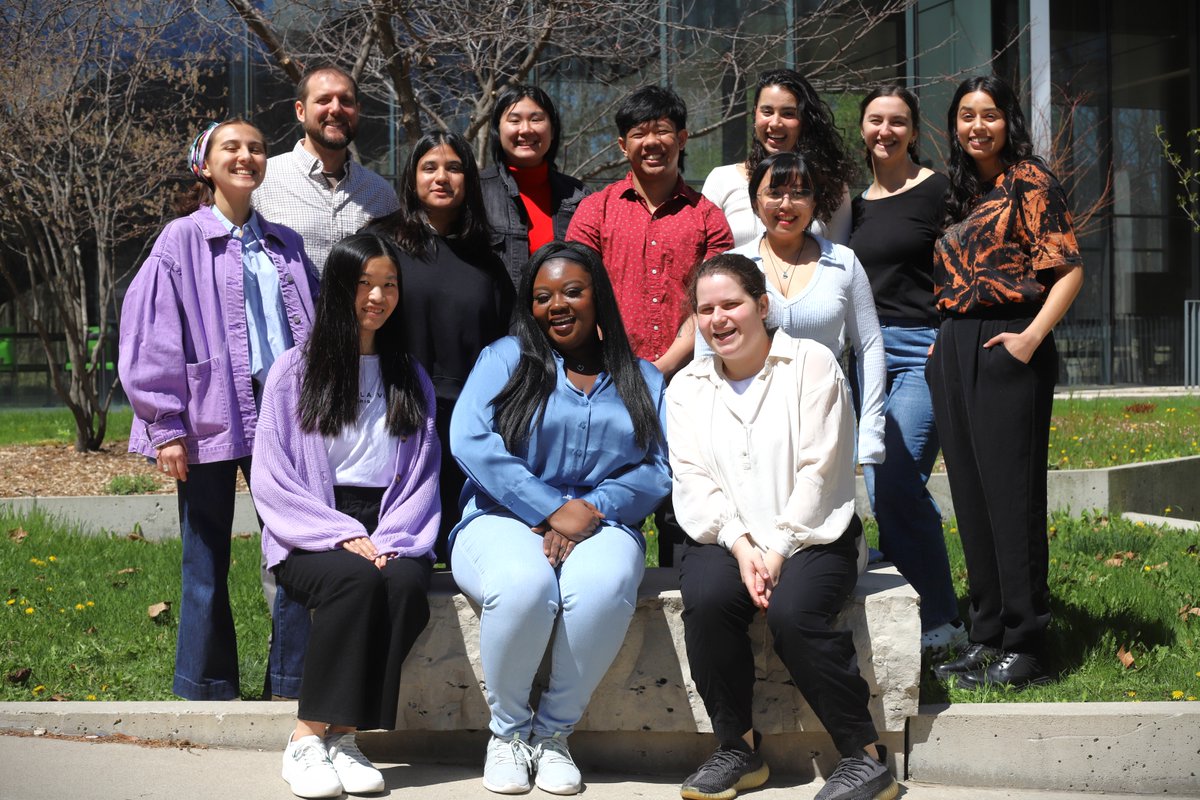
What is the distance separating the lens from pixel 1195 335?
20438mm

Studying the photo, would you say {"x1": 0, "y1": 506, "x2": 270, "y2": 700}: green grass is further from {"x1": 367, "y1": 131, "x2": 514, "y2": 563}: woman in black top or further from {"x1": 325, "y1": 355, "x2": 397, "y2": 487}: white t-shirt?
{"x1": 367, "y1": 131, "x2": 514, "y2": 563}: woman in black top

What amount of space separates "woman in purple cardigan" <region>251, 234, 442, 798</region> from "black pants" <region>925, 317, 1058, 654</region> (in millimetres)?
1903

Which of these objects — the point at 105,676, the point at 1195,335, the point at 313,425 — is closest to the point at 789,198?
the point at 313,425

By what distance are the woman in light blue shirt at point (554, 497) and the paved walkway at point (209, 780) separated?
215 millimetres

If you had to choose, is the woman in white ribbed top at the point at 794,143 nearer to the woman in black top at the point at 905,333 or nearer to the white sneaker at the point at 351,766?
the woman in black top at the point at 905,333

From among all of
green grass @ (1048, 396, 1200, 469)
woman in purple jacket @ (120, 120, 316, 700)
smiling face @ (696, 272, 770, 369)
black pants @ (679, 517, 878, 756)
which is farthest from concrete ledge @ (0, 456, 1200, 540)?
black pants @ (679, 517, 878, 756)

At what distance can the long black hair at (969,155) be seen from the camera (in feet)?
14.8

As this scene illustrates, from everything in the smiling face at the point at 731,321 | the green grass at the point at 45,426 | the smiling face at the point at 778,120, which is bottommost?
the green grass at the point at 45,426

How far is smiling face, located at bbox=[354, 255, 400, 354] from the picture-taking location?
4.30 meters

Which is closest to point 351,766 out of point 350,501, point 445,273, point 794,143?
point 350,501

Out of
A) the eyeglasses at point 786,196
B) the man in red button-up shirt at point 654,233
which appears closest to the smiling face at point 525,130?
the man in red button-up shirt at point 654,233

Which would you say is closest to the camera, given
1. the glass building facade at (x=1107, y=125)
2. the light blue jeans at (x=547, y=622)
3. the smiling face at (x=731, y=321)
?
the light blue jeans at (x=547, y=622)

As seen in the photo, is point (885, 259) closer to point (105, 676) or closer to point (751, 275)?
point (751, 275)

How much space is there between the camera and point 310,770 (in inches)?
150
